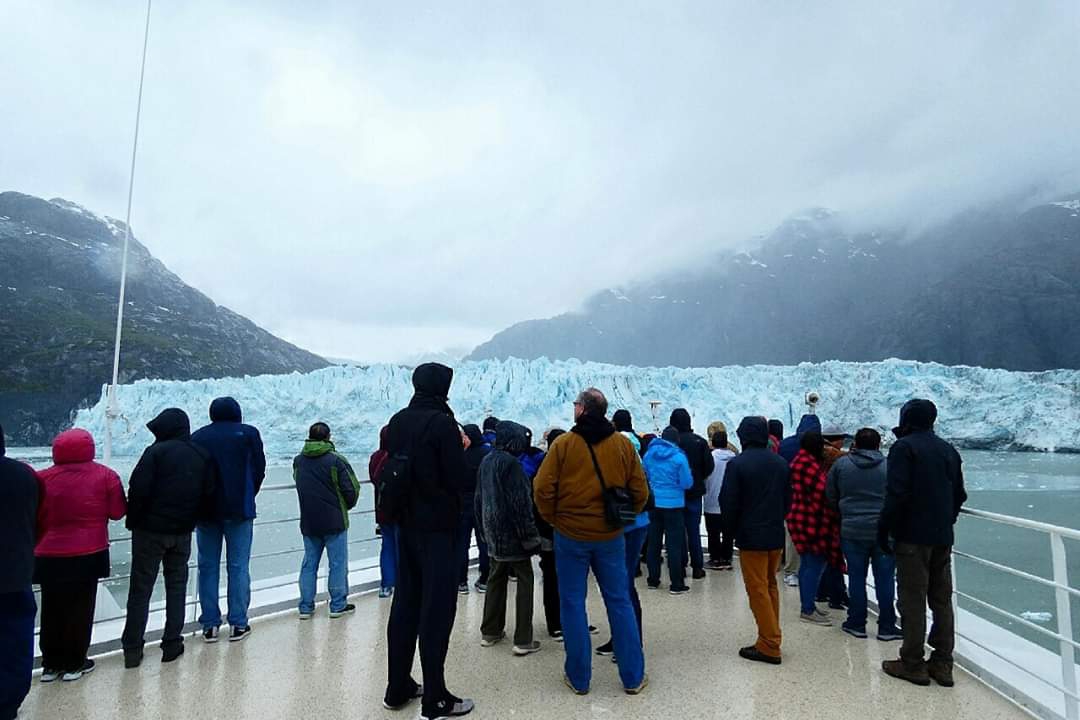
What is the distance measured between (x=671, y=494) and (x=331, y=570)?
2596mm

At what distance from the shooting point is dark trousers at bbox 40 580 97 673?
304 cm

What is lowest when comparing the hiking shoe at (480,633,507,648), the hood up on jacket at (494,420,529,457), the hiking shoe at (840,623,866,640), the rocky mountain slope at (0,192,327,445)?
the hiking shoe at (480,633,507,648)

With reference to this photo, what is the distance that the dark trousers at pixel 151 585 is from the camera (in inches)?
127

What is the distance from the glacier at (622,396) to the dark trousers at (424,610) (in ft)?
67.7

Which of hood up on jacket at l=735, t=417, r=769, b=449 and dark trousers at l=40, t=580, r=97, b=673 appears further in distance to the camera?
hood up on jacket at l=735, t=417, r=769, b=449

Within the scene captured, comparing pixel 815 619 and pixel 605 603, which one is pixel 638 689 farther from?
pixel 815 619

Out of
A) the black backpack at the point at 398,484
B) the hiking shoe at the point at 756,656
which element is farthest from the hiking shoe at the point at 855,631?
the black backpack at the point at 398,484

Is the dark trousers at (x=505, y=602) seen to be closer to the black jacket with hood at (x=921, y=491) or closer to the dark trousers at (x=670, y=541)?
the dark trousers at (x=670, y=541)

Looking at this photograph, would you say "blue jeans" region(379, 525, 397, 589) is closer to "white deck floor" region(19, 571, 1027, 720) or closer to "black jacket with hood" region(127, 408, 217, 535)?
"white deck floor" region(19, 571, 1027, 720)

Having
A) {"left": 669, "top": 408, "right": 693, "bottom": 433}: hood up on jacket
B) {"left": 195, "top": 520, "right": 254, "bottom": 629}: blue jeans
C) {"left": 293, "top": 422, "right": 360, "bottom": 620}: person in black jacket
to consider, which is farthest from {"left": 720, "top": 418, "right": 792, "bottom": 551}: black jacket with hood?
{"left": 195, "top": 520, "right": 254, "bottom": 629}: blue jeans

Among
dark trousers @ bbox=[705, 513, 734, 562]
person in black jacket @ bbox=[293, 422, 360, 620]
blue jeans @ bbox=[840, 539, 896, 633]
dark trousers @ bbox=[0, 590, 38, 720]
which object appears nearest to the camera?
dark trousers @ bbox=[0, 590, 38, 720]

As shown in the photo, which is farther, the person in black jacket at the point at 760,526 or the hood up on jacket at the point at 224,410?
the hood up on jacket at the point at 224,410

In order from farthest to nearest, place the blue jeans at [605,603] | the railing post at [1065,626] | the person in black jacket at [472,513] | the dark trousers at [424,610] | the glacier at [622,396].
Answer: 1. the glacier at [622,396]
2. the person in black jacket at [472,513]
3. the blue jeans at [605,603]
4. the dark trousers at [424,610]
5. the railing post at [1065,626]

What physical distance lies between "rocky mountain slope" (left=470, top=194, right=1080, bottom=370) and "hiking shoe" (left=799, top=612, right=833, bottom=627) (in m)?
80.4
